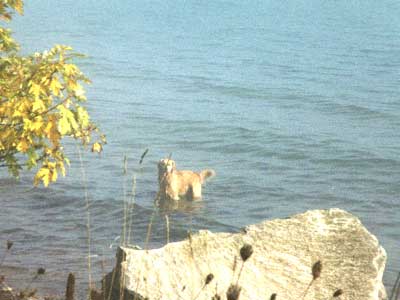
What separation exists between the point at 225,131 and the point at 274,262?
2014cm

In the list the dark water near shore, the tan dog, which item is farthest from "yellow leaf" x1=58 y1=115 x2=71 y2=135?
the tan dog

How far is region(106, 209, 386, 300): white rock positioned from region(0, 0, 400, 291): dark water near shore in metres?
Answer: 0.65

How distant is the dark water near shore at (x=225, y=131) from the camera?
637 inches

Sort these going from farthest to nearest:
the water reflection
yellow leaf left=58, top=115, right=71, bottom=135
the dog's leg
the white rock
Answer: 1. the dog's leg
2. the water reflection
3. yellow leaf left=58, top=115, right=71, bottom=135
4. the white rock

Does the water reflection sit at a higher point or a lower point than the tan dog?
lower

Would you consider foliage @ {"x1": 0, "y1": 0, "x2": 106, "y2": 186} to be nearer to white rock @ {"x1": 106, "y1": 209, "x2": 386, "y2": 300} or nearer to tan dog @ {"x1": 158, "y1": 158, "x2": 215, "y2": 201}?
white rock @ {"x1": 106, "y1": 209, "x2": 386, "y2": 300}

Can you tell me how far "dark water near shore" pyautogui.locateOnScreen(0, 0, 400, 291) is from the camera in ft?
53.1

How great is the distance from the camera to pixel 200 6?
299ft

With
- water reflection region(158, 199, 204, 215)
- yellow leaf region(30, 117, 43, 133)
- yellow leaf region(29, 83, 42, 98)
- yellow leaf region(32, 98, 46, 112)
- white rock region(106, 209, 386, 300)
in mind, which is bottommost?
water reflection region(158, 199, 204, 215)

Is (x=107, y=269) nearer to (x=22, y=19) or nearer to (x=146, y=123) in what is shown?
(x=146, y=123)

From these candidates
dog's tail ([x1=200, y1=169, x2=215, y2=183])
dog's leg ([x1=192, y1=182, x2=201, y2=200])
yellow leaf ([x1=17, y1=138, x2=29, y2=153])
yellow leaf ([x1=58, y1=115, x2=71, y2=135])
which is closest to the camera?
yellow leaf ([x1=58, y1=115, x2=71, y2=135])

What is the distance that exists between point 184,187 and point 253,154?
21.9 ft

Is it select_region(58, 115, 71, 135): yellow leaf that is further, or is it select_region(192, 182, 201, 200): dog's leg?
select_region(192, 182, 201, 200): dog's leg

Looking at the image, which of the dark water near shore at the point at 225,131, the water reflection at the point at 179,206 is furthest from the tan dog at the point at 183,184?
the dark water near shore at the point at 225,131
